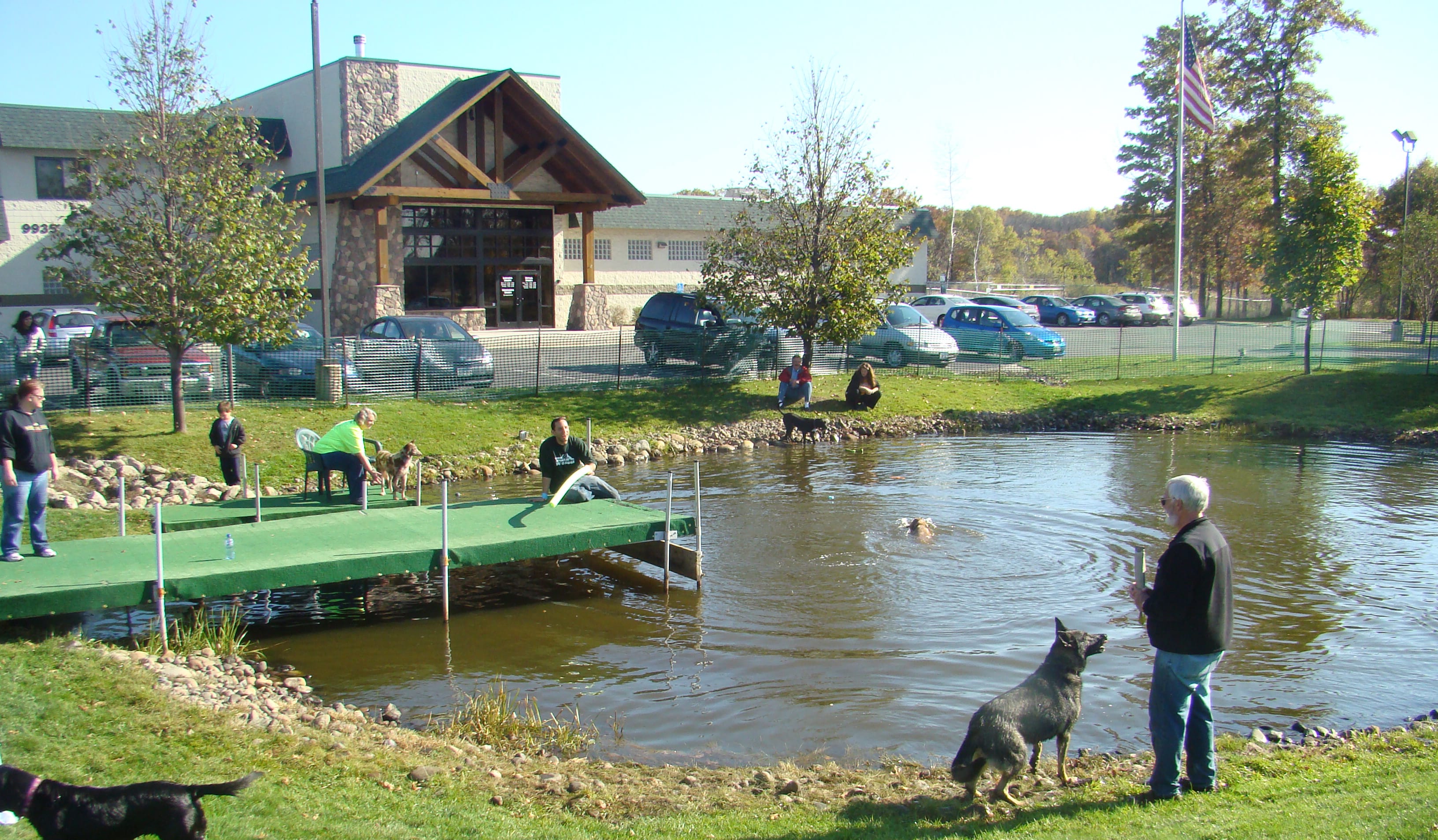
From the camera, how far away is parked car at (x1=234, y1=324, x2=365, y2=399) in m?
19.7

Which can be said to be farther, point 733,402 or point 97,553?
point 733,402

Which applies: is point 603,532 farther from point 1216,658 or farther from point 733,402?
Answer: point 733,402

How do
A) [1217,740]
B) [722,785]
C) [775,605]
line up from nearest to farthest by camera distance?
[722,785]
[1217,740]
[775,605]

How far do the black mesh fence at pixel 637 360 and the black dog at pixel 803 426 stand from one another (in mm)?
3202

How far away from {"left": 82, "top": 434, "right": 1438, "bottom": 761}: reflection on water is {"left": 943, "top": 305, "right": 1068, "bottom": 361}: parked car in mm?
12803

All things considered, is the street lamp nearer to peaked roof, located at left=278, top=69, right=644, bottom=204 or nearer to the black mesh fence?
the black mesh fence

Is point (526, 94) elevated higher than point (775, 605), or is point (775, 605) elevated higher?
point (526, 94)

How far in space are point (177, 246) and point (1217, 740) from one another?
16025 millimetres

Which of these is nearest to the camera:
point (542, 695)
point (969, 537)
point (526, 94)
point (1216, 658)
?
point (1216, 658)

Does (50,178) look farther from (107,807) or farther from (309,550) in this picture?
(107,807)

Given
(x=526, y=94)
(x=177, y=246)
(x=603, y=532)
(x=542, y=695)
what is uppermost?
(x=526, y=94)

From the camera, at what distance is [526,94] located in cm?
3275


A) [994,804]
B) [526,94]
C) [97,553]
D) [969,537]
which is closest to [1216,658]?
[994,804]

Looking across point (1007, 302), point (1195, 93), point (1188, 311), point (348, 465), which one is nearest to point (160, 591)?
point (348, 465)
